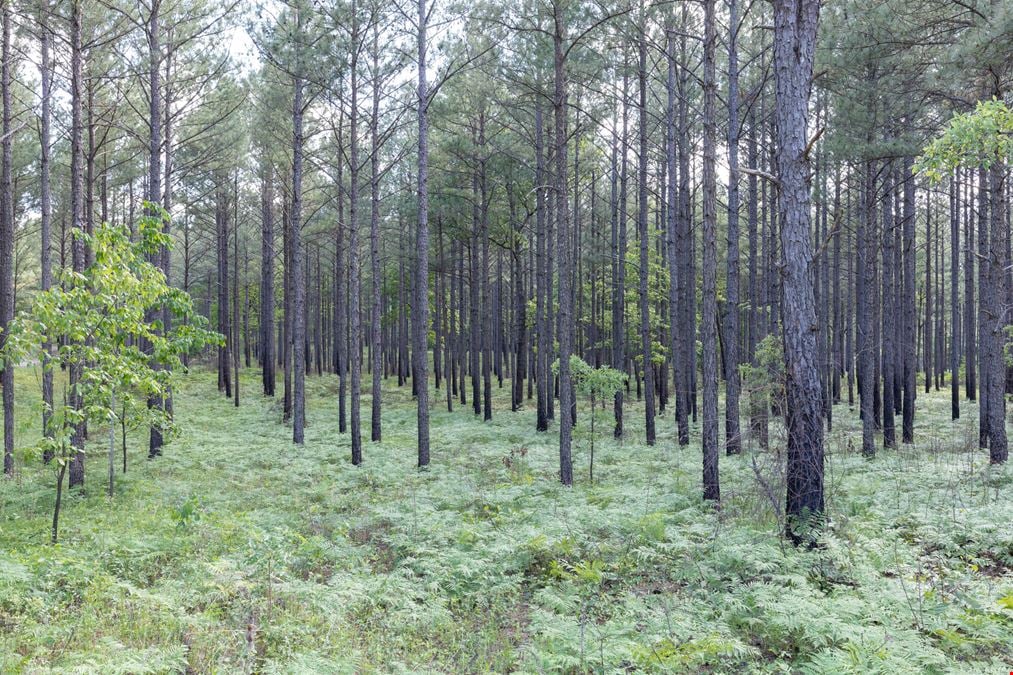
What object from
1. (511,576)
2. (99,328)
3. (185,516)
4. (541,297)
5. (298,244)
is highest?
(298,244)

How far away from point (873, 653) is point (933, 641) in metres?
0.81

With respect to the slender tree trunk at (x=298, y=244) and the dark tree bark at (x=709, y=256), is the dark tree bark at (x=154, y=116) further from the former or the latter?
the dark tree bark at (x=709, y=256)

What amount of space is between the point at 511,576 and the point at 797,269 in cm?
487

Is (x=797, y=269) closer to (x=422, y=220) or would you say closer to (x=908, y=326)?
(x=422, y=220)

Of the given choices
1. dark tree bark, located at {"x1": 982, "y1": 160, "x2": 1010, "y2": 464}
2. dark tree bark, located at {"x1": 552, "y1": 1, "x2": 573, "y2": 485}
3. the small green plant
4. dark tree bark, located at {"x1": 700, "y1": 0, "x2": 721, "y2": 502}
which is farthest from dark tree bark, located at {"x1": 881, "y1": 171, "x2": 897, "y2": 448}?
the small green plant

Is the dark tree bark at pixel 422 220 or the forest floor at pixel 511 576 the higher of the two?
the dark tree bark at pixel 422 220

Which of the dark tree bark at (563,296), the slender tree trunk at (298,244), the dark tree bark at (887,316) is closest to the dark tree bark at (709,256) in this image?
the dark tree bark at (563,296)

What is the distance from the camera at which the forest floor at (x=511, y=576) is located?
4613 mm

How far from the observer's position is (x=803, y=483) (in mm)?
6836

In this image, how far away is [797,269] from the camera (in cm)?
688

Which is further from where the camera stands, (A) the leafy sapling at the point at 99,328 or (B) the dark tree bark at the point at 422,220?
(B) the dark tree bark at the point at 422,220

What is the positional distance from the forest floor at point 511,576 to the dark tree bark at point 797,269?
30cm

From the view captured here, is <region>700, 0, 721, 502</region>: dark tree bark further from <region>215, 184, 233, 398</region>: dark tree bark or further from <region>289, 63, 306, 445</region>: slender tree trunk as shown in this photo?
<region>215, 184, 233, 398</region>: dark tree bark

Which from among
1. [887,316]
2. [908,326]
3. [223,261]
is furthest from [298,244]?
[908,326]
